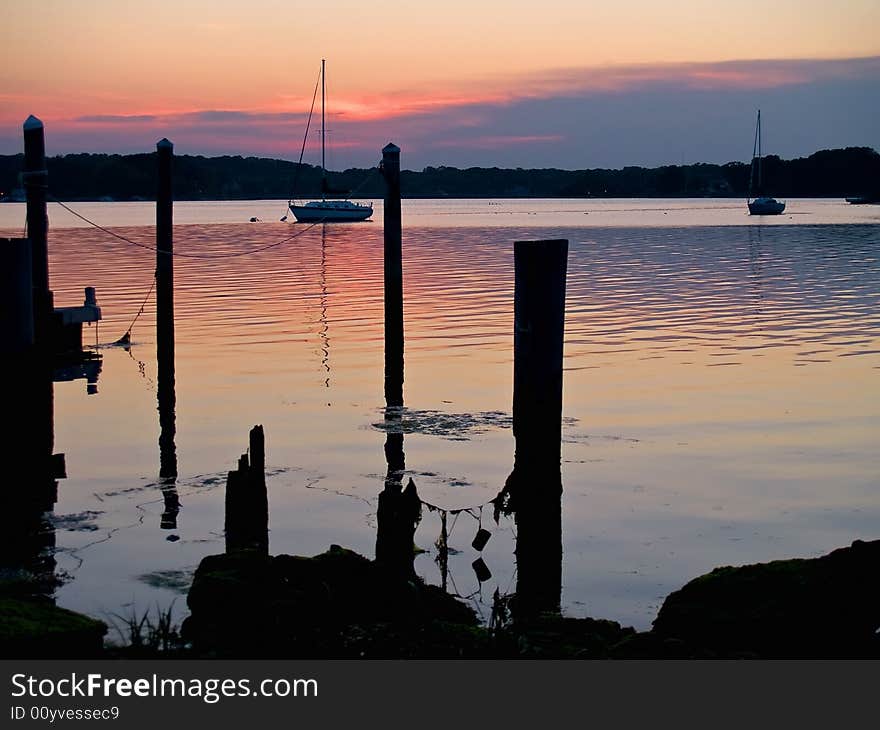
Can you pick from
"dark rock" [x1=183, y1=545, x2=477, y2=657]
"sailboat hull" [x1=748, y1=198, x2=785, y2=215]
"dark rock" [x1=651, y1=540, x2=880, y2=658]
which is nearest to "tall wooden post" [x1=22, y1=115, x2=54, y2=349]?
"dark rock" [x1=183, y1=545, x2=477, y2=657]

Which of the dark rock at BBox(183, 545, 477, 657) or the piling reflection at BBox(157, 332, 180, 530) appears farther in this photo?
the piling reflection at BBox(157, 332, 180, 530)

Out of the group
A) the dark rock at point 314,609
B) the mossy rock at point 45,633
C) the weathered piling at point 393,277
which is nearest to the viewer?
the mossy rock at point 45,633

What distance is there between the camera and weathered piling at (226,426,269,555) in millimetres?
11148

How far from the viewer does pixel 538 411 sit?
37.7 feet

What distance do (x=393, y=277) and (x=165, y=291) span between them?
508 centimetres

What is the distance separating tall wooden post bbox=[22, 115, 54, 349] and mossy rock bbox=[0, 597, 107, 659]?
1370 cm

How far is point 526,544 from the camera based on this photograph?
39.1 feet

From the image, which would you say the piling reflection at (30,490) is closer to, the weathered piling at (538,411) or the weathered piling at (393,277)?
the weathered piling at (538,411)

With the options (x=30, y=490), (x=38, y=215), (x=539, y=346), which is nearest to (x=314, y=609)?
(x=539, y=346)

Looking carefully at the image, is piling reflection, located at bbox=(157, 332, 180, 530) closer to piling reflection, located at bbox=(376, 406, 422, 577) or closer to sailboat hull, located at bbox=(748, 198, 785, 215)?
piling reflection, located at bbox=(376, 406, 422, 577)

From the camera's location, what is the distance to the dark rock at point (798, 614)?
807cm

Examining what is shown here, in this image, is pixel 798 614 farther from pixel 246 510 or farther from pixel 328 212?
pixel 328 212

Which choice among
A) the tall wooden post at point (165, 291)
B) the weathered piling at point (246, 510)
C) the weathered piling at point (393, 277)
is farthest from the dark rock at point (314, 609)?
the weathered piling at point (393, 277)

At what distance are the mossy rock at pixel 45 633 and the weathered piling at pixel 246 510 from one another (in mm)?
3404
